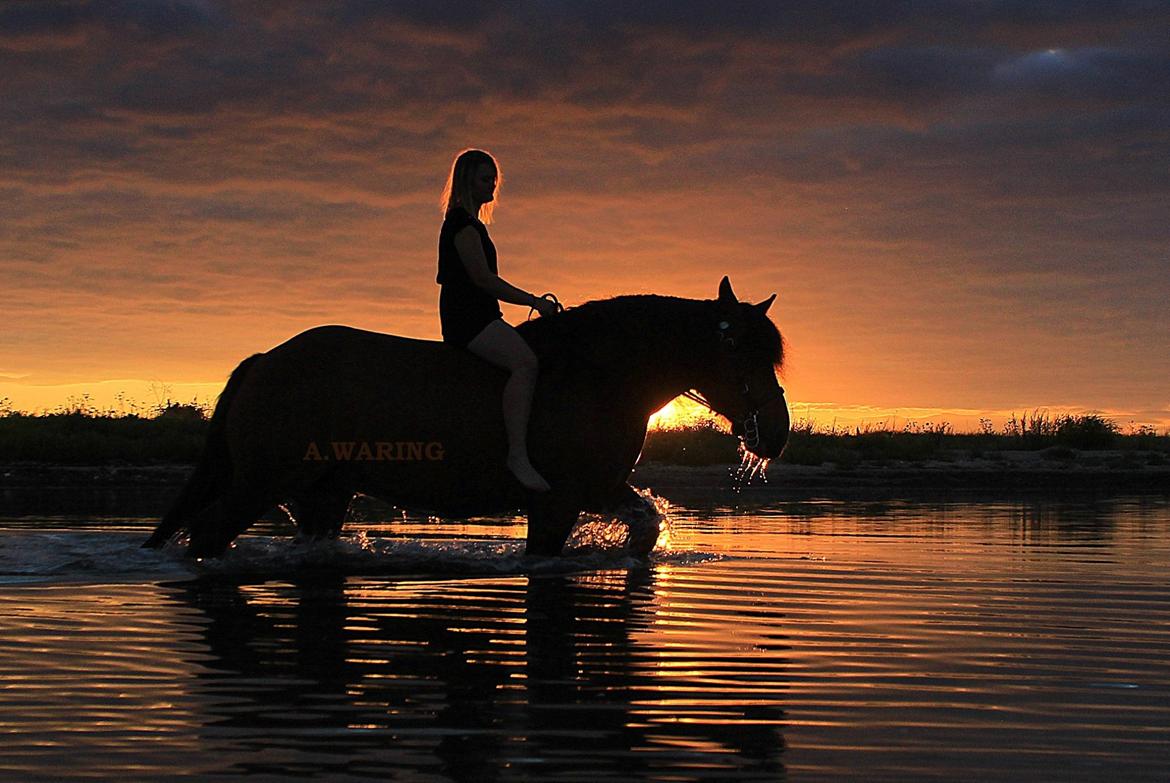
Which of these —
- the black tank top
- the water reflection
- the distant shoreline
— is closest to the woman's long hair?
the black tank top

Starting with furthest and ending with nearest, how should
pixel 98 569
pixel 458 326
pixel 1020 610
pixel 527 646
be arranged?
pixel 458 326 → pixel 98 569 → pixel 1020 610 → pixel 527 646

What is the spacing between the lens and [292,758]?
10.6ft

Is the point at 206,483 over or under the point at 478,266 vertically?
under

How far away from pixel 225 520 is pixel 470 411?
5.28 feet

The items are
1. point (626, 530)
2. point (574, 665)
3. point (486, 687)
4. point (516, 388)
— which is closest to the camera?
point (486, 687)

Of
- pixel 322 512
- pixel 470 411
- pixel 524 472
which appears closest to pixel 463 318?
pixel 470 411

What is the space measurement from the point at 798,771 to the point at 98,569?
17.7 feet

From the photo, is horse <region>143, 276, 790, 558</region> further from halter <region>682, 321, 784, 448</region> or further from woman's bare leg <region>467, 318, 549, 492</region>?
woman's bare leg <region>467, 318, 549, 492</region>

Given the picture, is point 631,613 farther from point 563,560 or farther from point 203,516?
point 203,516

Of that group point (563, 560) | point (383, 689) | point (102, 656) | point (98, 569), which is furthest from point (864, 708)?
point (98, 569)

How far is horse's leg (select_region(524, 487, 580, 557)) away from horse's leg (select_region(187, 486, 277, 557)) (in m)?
1.54

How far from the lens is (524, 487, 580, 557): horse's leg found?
8008 mm

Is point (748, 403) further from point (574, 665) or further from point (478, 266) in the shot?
point (574, 665)

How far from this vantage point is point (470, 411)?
7930 mm
